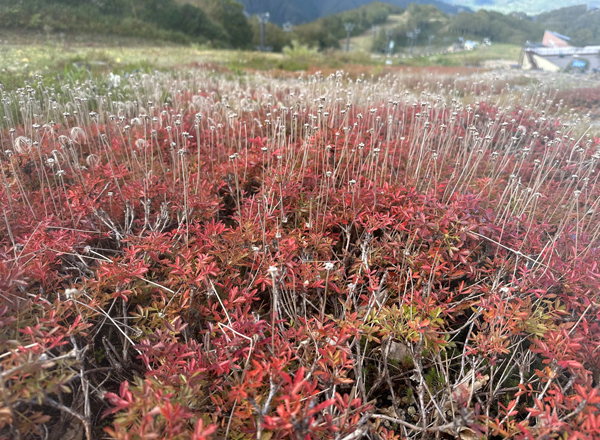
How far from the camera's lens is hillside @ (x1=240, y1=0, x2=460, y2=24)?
155 ft

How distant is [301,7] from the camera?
53.9 meters

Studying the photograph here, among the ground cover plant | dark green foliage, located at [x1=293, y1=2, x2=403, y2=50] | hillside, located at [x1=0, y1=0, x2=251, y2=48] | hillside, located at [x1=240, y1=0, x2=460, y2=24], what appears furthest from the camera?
hillside, located at [x1=240, y1=0, x2=460, y2=24]

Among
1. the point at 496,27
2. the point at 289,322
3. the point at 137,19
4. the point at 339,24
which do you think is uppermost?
the point at 339,24

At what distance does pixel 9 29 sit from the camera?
9.93 m

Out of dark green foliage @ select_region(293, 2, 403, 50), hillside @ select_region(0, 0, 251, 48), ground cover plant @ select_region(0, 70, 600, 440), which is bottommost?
ground cover plant @ select_region(0, 70, 600, 440)

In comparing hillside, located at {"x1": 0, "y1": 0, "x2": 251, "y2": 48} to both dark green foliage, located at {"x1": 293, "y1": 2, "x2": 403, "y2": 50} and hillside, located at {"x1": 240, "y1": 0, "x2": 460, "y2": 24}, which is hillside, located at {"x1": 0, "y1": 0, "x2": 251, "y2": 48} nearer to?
dark green foliage, located at {"x1": 293, "y1": 2, "x2": 403, "y2": 50}

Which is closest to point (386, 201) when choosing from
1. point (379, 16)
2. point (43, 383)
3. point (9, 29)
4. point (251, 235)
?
point (251, 235)

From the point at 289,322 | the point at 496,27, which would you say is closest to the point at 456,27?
the point at 496,27

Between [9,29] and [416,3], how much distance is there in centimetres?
5127

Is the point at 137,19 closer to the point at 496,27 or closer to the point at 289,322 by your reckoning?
the point at 289,322

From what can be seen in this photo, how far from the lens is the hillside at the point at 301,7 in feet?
155

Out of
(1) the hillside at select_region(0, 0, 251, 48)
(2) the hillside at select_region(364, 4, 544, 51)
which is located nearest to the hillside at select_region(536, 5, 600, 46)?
(2) the hillside at select_region(364, 4, 544, 51)

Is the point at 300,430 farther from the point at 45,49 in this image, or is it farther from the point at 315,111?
the point at 45,49

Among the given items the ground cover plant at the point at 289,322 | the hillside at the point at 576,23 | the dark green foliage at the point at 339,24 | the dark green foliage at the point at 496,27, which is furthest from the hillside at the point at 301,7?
the ground cover plant at the point at 289,322
